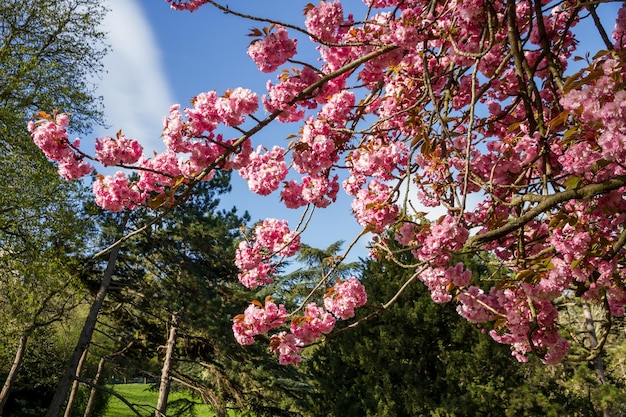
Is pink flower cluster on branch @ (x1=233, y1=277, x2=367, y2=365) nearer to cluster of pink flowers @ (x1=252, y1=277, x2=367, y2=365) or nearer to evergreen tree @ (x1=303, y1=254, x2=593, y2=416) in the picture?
cluster of pink flowers @ (x1=252, y1=277, x2=367, y2=365)

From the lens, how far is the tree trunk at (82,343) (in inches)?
390

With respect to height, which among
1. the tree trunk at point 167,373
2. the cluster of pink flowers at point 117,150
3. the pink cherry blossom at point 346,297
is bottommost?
the pink cherry blossom at point 346,297

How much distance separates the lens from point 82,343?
10477mm

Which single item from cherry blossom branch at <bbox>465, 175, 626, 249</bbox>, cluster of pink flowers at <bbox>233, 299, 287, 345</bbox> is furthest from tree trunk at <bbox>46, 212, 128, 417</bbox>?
cherry blossom branch at <bbox>465, 175, 626, 249</bbox>

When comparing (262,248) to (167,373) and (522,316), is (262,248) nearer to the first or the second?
(522,316)

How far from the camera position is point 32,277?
901cm

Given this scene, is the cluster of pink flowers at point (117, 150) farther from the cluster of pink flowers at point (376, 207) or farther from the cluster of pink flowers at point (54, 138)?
the cluster of pink flowers at point (376, 207)

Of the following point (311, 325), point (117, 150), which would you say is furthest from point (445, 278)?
point (117, 150)

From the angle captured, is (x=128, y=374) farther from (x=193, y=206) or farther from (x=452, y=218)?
(x=452, y=218)

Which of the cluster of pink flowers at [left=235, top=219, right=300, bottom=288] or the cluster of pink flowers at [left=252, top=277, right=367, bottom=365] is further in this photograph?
the cluster of pink flowers at [left=235, top=219, right=300, bottom=288]

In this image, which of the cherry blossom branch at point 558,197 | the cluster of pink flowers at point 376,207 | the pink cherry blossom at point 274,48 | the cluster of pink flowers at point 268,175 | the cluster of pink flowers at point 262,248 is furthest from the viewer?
the cluster of pink flowers at point 262,248

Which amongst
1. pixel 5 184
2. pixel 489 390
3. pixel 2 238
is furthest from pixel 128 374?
pixel 489 390

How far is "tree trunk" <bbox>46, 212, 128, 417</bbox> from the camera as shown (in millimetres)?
9898

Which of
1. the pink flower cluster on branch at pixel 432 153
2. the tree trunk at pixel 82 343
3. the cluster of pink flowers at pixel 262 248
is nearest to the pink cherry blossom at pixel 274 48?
the pink flower cluster on branch at pixel 432 153
